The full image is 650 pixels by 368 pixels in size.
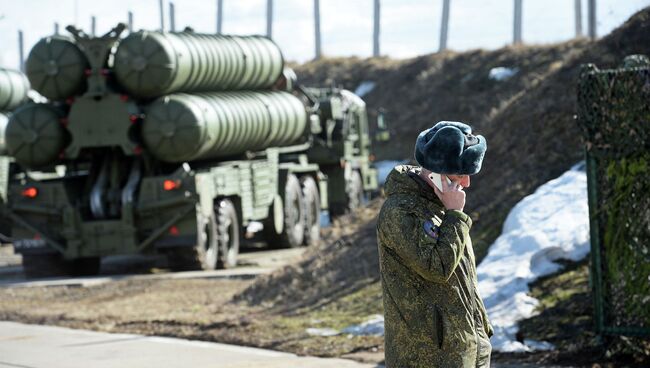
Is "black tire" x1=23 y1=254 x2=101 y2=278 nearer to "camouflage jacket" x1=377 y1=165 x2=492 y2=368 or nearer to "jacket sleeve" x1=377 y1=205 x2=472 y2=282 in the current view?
"camouflage jacket" x1=377 y1=165 x2=492 y2=368

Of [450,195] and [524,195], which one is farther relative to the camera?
[524,195]

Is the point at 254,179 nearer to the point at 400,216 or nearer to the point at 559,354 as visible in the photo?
the point at 559,354

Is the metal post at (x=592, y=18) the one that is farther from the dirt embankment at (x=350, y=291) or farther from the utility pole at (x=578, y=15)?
the dirt embankment at (x=350, y=291)

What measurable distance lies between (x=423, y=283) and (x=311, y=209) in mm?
18902

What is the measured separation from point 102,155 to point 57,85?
1.47 metres

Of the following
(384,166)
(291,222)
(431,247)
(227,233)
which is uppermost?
(431,247)

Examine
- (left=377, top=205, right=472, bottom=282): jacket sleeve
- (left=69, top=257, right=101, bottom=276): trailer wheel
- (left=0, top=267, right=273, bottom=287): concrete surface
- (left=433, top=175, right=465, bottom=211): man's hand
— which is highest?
(left=433, top=175, right=465, bottom=211): man's hand

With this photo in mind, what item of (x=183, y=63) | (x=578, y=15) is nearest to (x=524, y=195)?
(x=183, y=63)

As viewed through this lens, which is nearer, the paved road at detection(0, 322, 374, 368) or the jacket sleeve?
the jacket sleeve

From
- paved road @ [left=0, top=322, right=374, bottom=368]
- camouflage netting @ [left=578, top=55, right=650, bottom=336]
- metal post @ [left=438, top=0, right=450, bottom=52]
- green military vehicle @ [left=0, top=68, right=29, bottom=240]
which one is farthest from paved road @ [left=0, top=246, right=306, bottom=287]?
metal post @ [left=438, top=0, right=450, bottom=52]

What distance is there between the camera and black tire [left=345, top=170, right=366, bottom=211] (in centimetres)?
2744

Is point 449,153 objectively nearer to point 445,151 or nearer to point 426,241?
point 445,151

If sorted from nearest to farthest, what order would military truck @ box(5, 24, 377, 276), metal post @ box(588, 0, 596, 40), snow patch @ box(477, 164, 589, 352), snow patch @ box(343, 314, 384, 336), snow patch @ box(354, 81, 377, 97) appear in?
1. snow patch @ box(477, 164, 589, 352)
2. snow patch @ box(343, 314, 384, 336)
3. military truck @ box(5, 24, 377, 276)
4. metal post @ box(588, 0, 596, 40)
5. snow patch @ box(354, 81, 377, 97)

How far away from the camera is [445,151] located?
5762mm
